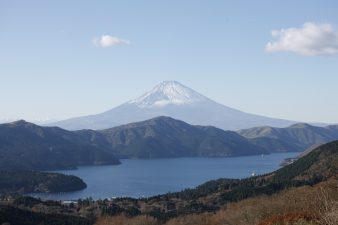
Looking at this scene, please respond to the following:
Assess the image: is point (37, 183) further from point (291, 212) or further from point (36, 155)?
point (291, 212)

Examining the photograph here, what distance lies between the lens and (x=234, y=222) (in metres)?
34.8

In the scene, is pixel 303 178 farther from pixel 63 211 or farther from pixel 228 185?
pixel 63 211

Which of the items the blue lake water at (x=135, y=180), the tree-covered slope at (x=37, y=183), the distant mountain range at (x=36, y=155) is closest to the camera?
the blue lake water at (x=135, y=180)

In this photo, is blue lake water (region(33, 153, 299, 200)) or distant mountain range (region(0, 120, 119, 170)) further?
distant mountain range (region(0, 120, 119, 170))

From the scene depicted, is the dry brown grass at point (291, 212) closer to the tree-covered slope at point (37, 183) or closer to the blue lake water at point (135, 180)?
the blue lake water at point (135, 180)

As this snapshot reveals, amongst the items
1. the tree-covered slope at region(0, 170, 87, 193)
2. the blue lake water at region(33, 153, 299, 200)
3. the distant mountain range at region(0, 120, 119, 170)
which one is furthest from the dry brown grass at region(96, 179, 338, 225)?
the distant mountain range at region(0, 120, 119, 170)

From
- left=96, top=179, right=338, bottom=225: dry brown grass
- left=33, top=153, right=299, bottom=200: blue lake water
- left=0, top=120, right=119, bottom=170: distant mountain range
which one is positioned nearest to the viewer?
left=96, top=179, right=338, bottom=225: dry brown grass

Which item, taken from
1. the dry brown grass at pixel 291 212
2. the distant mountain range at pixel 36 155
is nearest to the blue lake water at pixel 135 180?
the distant mountain range at pixel 36 155

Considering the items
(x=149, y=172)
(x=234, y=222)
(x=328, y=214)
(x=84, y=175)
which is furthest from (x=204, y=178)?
(x=328, y=214)

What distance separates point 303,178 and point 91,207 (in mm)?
35185

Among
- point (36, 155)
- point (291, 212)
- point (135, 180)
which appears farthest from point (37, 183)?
point (291, 212)

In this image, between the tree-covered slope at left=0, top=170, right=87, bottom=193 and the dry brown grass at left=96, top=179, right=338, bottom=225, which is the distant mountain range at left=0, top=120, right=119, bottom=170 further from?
the dry brown grass at left=96, top=179, right=338, bottom=225

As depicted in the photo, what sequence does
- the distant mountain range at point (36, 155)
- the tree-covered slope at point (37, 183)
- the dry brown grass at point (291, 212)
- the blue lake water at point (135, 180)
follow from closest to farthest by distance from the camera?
A: the dry brown grass at point (291, 212), the blue lake water at point (135, 180), the tree-covered slope at point (37, 183), the distant mountain range at point (36, 155)

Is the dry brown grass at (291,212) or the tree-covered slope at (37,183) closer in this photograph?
the dry brown grass at (291,212)
